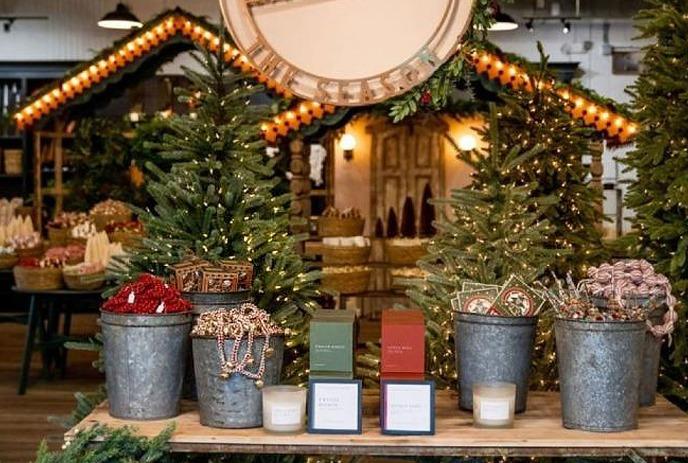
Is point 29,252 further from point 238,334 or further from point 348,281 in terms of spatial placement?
point 238,334

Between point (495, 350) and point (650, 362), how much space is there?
0.51m

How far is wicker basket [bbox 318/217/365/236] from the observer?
9648 millimetres

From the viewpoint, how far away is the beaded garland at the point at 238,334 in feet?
8.75

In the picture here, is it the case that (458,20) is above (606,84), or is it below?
below

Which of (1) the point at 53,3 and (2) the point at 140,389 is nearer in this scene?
(2) the point at 140,389

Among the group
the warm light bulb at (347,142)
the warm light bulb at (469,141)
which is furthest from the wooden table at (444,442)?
the warm light bulb at (347,142)

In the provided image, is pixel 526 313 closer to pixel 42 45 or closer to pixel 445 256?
pixel 445 256

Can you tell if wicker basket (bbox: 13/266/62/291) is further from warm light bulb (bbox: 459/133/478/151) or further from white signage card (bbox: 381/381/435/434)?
warm light bulb (bbox: 459/133/478/151)

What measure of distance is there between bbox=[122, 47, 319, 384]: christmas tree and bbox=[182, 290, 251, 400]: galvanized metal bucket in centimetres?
→ 37

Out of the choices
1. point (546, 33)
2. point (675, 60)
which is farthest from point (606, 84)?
point (675, 60)

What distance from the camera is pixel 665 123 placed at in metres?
3.81

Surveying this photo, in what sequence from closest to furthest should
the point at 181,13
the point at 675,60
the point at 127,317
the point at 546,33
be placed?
1. the point at 127,317
2. the point at 675,60
3. the point at 181,13
4. the point at 546,33

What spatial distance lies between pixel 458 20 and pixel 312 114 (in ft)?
20.7

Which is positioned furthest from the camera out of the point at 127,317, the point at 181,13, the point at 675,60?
the point at 181,13
